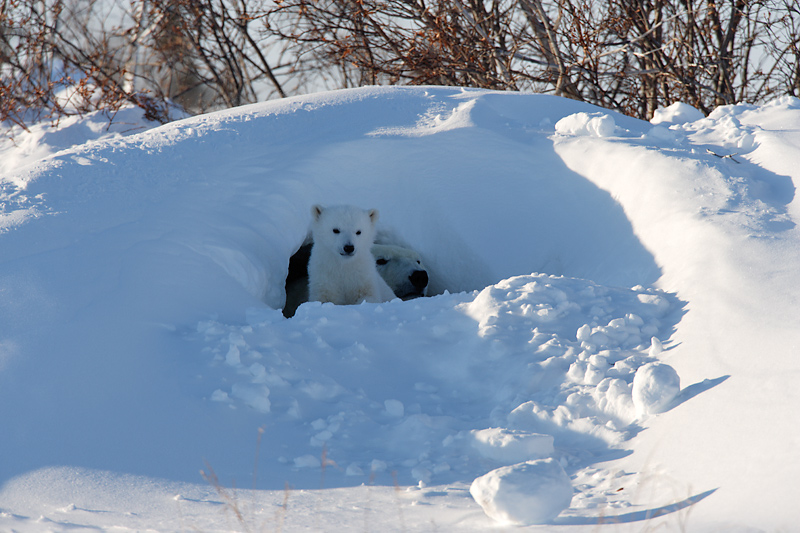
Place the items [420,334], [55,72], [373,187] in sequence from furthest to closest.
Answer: [55,72]
[373,187]
[420,334]

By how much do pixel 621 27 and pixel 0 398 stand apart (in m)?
8.00

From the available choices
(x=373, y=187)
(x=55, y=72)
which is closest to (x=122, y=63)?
(x=55, y=72)

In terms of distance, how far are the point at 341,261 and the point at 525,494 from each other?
317cm

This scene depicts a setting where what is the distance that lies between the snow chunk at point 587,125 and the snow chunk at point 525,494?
3455 millimetres

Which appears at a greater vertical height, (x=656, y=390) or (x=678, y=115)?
(x=678, y=115)

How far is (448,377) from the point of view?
117 inches

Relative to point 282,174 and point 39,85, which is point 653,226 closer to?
point 282,174

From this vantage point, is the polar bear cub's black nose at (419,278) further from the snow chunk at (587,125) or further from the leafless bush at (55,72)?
the leafless bush at (55,72)

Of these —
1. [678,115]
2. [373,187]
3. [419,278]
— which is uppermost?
[678,115]

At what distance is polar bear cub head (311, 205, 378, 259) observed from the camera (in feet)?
14.8

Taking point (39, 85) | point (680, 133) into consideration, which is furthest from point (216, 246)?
point (39, 85)

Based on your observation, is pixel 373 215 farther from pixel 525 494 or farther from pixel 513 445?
pixel 525 494

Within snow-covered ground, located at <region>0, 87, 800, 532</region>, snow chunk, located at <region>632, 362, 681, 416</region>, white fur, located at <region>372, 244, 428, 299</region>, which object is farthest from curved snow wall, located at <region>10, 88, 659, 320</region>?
snow chunk, located at <region>632, 362, 681, 416</region>

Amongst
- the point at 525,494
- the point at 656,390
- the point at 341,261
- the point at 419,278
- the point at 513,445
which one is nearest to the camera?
the point at 525,494
